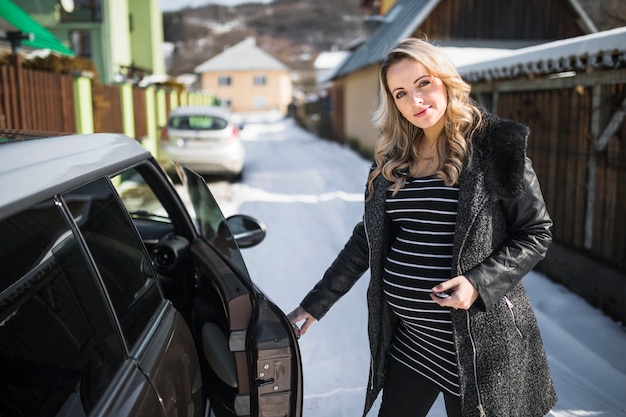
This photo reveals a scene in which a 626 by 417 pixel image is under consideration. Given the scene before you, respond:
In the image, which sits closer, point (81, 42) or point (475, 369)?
point (475, 369)

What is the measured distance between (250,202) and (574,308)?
19.8 feet

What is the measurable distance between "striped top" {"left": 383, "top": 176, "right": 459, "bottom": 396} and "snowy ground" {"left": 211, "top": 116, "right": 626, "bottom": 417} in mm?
1554

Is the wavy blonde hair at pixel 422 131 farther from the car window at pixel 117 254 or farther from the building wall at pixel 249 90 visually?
the building wall at pixel 249 90

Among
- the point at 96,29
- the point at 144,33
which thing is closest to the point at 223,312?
the point at 96,29

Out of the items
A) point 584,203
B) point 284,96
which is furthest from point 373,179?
point 284,96

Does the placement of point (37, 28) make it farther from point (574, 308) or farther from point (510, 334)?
point (510, 334)

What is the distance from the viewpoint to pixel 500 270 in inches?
70.4

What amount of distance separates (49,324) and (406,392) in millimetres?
1258

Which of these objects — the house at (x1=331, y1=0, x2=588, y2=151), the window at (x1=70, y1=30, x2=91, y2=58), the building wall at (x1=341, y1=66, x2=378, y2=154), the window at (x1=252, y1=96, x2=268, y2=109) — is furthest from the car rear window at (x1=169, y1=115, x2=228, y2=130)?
the window at (x1=252, y1=96, x2=268, y2=109)

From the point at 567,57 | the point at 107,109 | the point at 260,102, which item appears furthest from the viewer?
the point at 260,102

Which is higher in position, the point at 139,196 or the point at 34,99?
the point at 34,99

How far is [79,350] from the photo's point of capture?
58.9 inches

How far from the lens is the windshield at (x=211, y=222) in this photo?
238 centimetres

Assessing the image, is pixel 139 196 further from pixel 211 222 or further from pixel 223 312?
A: pixel 223 312
